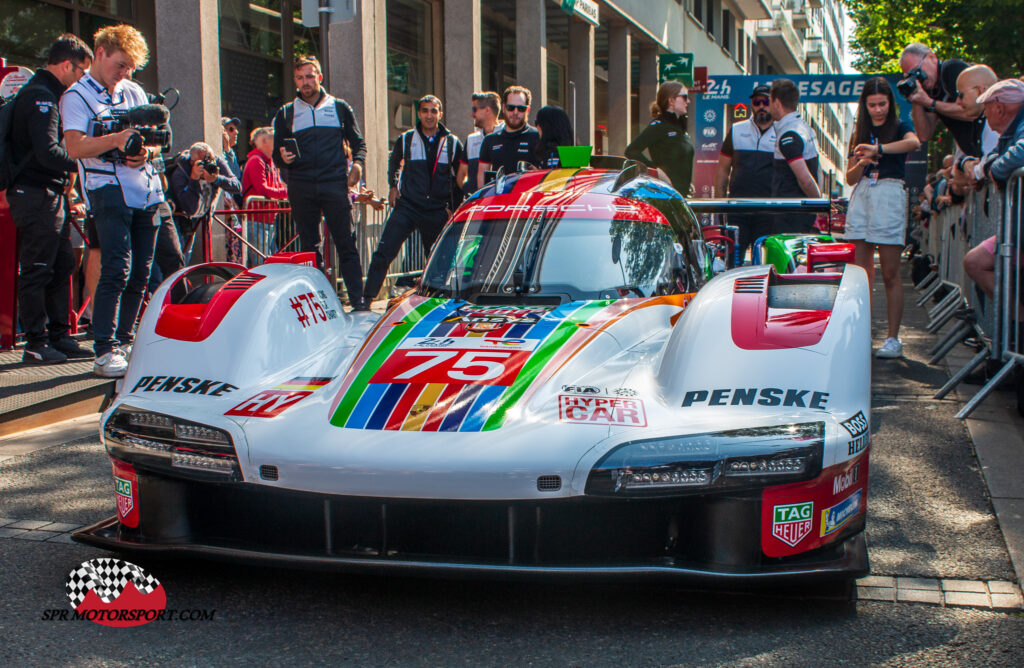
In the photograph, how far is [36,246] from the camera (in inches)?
256

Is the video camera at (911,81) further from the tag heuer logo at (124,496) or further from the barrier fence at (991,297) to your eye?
Result: the tag heuer logo at (124,496)

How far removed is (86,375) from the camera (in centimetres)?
613

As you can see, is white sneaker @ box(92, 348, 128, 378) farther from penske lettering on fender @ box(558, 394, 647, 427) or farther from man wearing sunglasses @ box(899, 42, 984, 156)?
man wearing sunglasses @ box(899, 42, 984, 156)

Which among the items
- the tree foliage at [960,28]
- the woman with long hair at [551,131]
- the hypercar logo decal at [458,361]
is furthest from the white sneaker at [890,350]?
the tree foliage at [960,28]

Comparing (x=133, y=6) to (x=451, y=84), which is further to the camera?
(x=451, y=84)

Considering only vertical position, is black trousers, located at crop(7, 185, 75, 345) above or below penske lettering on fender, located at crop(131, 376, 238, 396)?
above

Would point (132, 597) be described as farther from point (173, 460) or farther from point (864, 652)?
point (864, 652)

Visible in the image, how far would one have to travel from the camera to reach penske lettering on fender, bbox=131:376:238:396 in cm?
343

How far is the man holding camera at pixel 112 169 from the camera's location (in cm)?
602

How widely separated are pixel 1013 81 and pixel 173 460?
513 cm

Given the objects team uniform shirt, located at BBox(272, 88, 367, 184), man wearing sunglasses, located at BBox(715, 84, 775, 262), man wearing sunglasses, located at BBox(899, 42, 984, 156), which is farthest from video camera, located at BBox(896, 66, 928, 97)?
team uniform shirt, located at BBox(272, 88, 367, 184)

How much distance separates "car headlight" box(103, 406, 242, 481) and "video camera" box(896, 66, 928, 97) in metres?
5.75

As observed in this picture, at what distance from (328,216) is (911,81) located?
4.29 m

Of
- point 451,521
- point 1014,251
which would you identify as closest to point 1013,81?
point 1014,251
